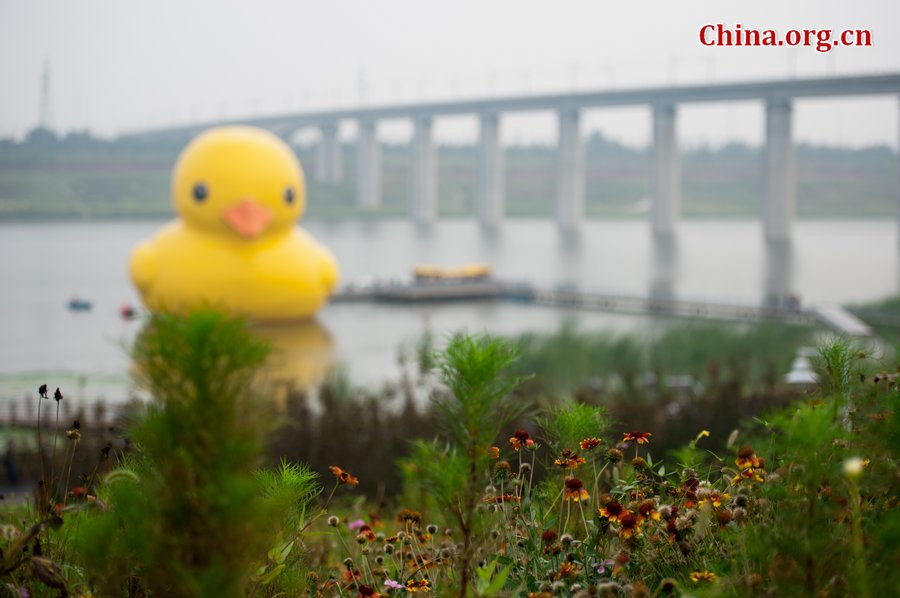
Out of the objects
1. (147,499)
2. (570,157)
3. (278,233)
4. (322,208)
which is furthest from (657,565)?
(322,208)

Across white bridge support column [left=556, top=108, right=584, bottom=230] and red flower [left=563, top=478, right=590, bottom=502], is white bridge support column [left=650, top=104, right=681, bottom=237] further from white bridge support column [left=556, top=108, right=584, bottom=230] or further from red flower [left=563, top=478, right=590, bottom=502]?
red flower [left=563, top=478, right=590, bottom=502]

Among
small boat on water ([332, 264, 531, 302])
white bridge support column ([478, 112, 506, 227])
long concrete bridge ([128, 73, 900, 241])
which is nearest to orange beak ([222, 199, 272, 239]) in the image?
small boat on water ([332, 264, 531, 302])

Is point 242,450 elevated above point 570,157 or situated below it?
below

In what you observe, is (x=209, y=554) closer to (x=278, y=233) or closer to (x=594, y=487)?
(x=594, y=487)

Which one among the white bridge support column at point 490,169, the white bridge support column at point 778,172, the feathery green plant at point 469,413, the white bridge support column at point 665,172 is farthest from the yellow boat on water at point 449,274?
the feathery green plant at point 469,413

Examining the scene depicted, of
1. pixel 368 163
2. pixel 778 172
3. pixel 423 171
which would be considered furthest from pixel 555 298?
pixel 368 163

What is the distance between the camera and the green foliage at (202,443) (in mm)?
1639

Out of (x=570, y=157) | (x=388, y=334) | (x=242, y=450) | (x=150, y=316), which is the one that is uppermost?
(x=570, y=157)

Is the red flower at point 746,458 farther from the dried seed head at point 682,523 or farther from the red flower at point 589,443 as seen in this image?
the red flower at point 589,443

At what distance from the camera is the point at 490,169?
66.4m

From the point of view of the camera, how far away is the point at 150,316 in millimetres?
1704

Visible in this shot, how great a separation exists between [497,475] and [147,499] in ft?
3.80

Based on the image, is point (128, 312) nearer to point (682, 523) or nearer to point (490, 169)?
point (682, 523)

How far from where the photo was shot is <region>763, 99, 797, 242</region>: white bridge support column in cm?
5128
